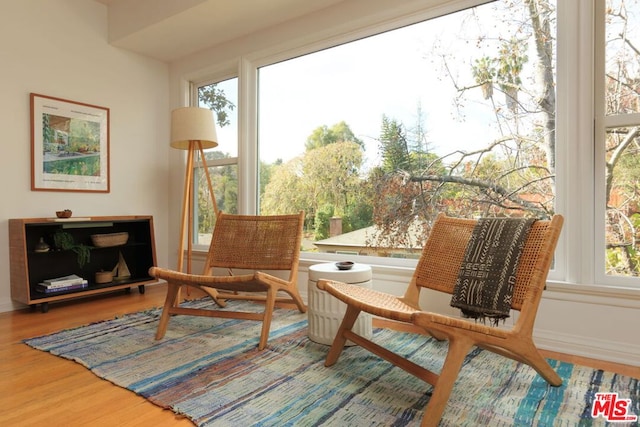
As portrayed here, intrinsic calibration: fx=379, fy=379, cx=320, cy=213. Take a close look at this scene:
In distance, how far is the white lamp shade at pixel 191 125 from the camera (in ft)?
10.2

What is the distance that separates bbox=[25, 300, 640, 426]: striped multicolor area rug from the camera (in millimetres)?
1405

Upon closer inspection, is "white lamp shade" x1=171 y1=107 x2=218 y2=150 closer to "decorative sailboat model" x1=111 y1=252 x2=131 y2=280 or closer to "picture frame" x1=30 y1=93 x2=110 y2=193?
"picture frame" x1=30 y1=93 x2=110 y2=193

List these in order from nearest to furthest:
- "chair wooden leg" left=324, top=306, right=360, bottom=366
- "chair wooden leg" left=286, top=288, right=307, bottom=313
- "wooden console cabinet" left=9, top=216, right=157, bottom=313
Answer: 1. "chair wooden leg" left=324, top=306, right=360, bottom=366
2. "chair wooden leg" left=286, top=288, right=307, bottom=313
3. "wooden console cabinet" left=9, top=216, right=157, bottom=313

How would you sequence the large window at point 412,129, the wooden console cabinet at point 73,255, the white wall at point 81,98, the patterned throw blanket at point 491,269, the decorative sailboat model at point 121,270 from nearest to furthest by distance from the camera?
the patterned throw blanket at point 491,269, the large window at point 412,129, the wooden console cabinet at point 73,255, the white wall at point 81,98, the decorative sailboat model at point 121,270

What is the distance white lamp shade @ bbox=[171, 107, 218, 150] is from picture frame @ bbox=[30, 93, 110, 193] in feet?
2.91

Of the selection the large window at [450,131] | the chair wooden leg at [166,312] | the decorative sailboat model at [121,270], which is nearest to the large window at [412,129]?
the large window at [450,131]

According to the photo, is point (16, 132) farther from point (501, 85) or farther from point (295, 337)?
point (501, 85)

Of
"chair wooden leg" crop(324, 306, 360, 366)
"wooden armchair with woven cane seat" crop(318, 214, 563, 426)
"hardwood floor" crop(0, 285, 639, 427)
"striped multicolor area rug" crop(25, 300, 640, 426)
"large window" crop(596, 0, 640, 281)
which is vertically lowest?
"hardwood floor" crop(0, 285, 639, 427)

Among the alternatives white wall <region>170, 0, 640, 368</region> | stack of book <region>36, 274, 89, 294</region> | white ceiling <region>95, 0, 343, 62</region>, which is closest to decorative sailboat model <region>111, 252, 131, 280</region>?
stack of book <region>36, 274, 89, 294</region>

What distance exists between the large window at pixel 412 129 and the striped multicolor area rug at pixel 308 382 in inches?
37.0

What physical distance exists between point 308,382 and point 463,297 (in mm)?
793

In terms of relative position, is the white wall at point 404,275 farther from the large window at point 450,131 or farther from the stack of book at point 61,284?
A: the stack of book at point 61,284

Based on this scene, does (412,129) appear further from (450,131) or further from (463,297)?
(463,297)

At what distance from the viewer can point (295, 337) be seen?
2248 mm
